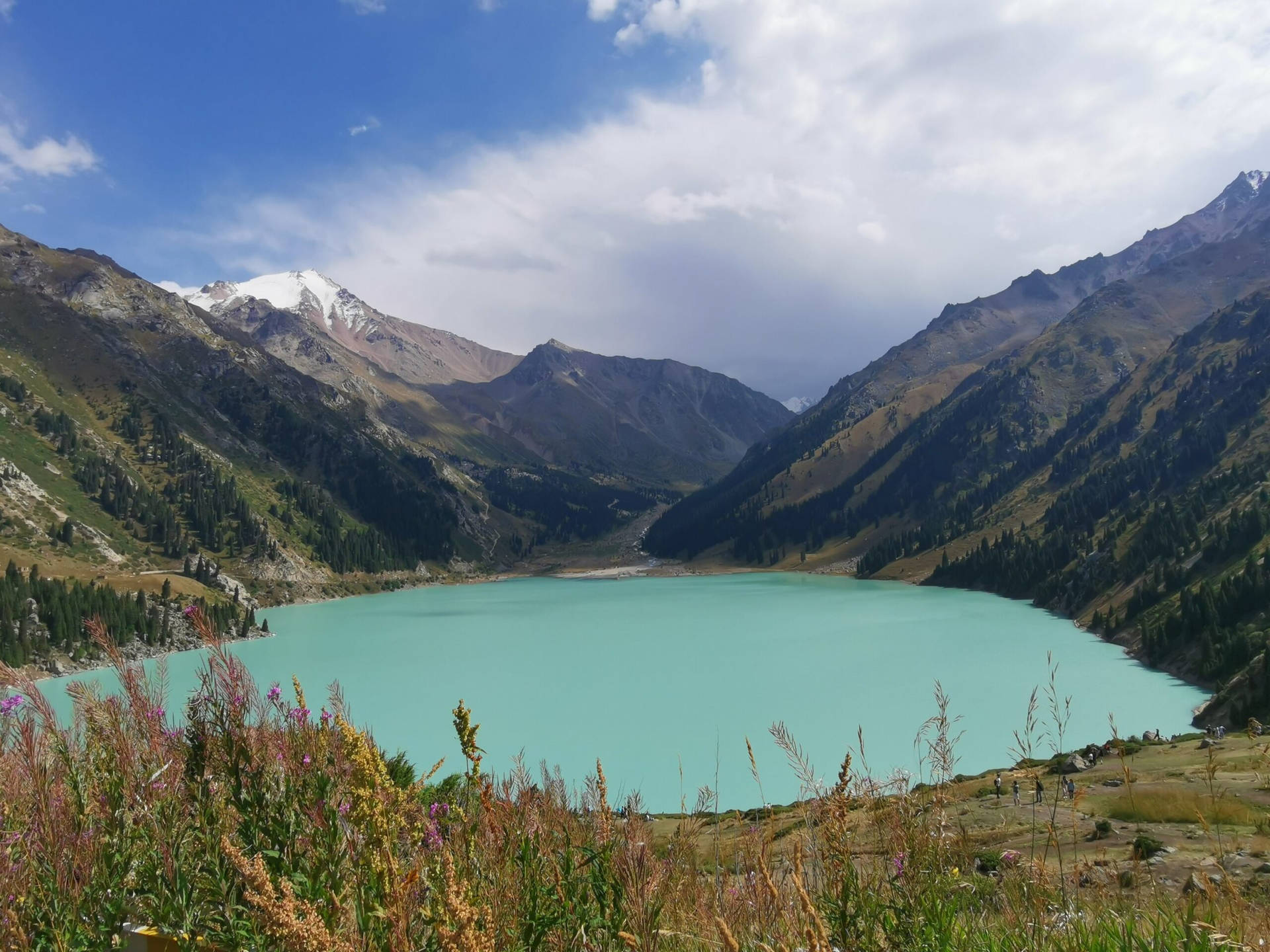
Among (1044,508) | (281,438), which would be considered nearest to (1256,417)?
(1044,508)

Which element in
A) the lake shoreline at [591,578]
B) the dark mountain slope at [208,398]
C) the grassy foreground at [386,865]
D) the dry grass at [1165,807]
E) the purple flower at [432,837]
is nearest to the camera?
the grassy foreground at [386,865]

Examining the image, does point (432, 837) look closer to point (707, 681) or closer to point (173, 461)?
point (707, 681)

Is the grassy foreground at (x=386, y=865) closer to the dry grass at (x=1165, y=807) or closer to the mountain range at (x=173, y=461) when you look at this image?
the dry grass at (x=1165, y=807)

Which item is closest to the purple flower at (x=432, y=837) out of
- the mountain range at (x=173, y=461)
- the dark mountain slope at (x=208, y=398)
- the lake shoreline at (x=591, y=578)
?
the lake shoreline at (x=591, y=578)

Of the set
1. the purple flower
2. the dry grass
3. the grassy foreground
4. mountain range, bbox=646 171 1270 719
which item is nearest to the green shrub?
the dry grass

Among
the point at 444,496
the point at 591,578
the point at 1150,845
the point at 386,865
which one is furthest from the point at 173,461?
the point at 386,865

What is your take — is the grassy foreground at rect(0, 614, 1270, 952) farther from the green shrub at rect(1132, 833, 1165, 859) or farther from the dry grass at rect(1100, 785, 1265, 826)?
the dry grass at rect(1100, 785, 1265, 826)

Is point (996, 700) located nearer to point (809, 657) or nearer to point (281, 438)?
point (809, 657)
